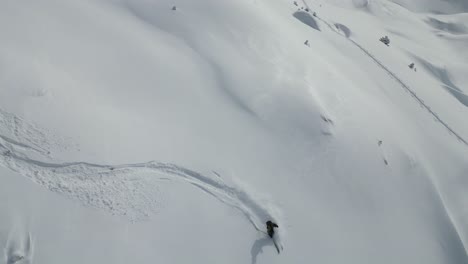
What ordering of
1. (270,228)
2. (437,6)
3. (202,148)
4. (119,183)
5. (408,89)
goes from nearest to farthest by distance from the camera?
(119,183), (270,228), (202,148), (408,89), (437,6)

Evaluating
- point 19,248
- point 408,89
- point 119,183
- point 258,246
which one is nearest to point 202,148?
point 119,183

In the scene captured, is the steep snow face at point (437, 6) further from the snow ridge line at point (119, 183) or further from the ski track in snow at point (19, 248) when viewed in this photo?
the ski track in snow at point (19, 248)

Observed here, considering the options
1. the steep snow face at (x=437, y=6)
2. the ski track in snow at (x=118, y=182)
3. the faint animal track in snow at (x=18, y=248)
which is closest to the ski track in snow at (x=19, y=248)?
the faint animal track in snow at (x=18, y=248)

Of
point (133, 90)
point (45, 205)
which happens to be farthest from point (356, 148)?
point (45, 205)

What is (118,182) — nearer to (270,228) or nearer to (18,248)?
(18,248)

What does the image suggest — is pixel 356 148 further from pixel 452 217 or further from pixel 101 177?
pixel 101 177

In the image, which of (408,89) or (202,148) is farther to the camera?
(408,89)
